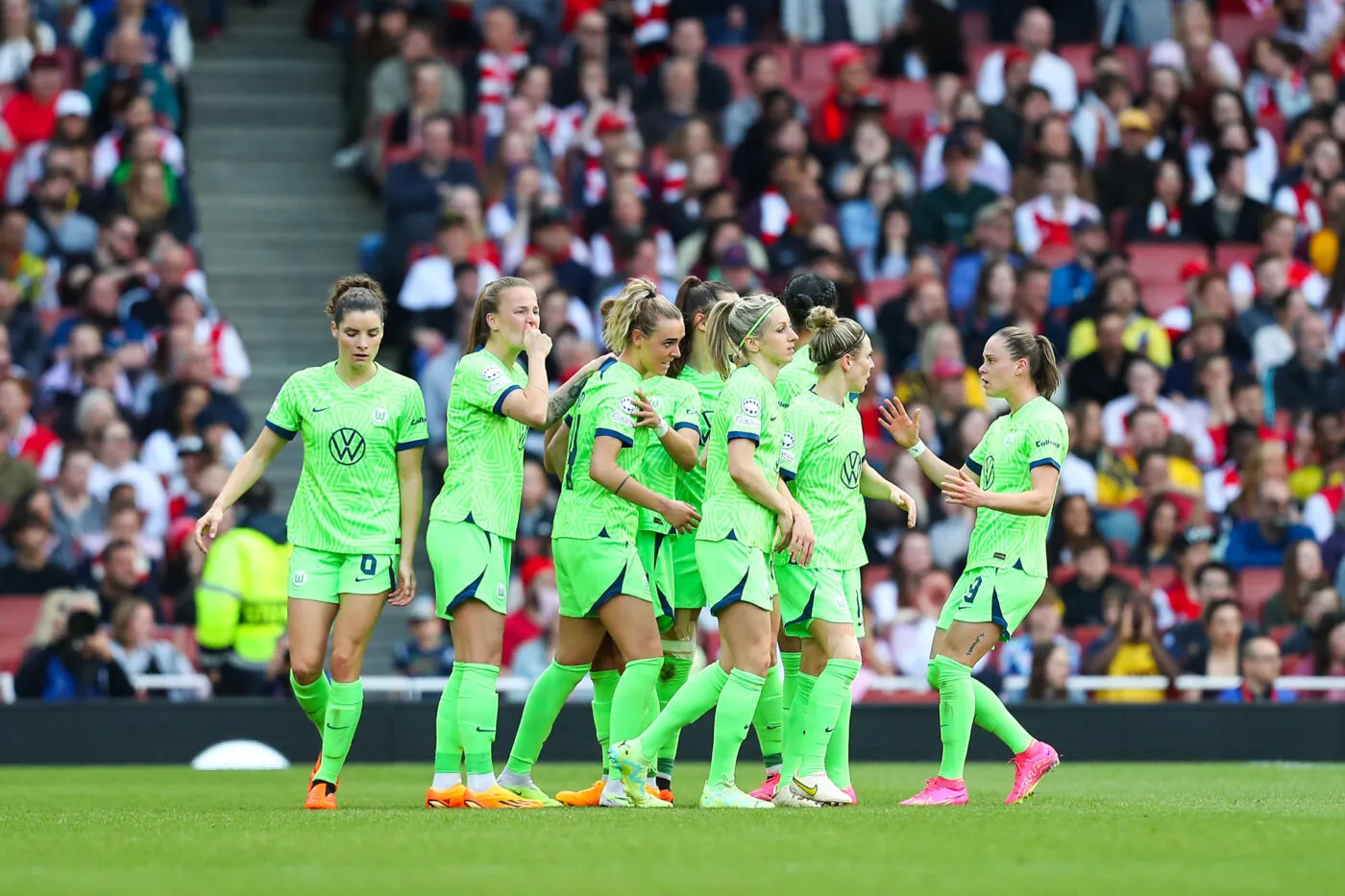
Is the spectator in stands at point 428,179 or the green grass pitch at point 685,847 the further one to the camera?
the spectator in stands at point 428,179

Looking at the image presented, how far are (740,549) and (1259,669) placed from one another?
24.3 ft

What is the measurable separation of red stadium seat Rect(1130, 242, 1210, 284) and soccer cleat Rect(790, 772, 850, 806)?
1152 cm

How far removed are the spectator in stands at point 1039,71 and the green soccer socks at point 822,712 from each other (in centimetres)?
1264

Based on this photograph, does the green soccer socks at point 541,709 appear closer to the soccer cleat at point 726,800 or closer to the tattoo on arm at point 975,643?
the soccer cleat at point 726,800

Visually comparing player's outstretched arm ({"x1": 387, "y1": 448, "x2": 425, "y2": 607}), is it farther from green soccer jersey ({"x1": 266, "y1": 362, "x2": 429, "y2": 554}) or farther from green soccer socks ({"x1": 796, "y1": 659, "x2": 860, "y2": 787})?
green soccer socks ({"x1": 796, "y1": 659, "x2": 860, "y2": 787})

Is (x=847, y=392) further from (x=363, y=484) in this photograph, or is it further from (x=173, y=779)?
(x=173, y=779)

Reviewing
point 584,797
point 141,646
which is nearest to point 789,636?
point 584,797

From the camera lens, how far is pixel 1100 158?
21188mm

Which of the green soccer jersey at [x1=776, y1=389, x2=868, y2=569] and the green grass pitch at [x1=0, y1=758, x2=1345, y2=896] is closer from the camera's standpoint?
the green grass pitch at [x1=0, y1=758, x2=1345, y2=896]

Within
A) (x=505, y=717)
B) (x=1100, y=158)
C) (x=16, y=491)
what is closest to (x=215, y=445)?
(x=16, y=491)

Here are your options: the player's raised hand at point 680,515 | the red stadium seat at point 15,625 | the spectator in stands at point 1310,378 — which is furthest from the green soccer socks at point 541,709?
the spectator in stands at point 1310,378

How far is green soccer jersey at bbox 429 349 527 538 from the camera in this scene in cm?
1005

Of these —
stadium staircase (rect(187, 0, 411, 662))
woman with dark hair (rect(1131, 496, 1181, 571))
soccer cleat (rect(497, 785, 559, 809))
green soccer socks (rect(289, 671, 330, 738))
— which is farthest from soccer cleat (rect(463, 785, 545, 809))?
stadium staircase (rect(187, 0, 411, 662))

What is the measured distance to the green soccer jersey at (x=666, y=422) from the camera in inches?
405
